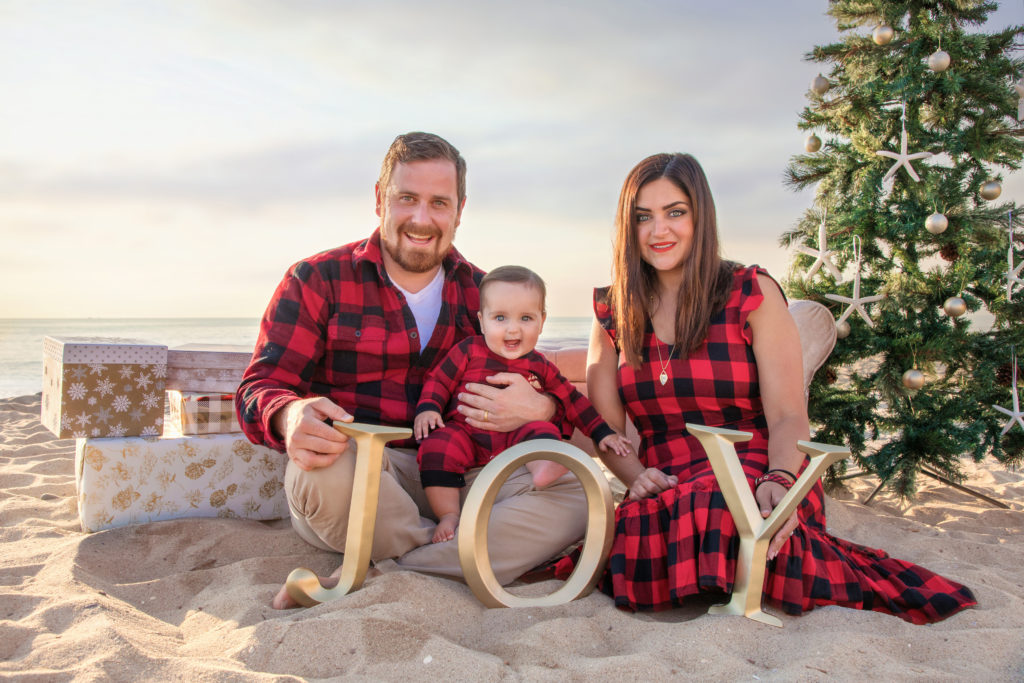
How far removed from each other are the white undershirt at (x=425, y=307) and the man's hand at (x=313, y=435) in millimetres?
848

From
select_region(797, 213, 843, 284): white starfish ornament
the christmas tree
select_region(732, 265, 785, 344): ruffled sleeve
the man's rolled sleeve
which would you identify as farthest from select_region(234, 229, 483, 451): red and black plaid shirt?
the christmas tree

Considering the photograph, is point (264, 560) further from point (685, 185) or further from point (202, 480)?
point (685, 185)

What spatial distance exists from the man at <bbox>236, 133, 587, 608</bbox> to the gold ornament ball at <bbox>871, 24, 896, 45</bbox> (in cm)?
248

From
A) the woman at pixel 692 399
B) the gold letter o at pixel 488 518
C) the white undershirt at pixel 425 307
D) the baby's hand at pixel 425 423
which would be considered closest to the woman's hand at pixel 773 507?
the woman at pixel 692 399

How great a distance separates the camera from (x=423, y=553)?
2477mm

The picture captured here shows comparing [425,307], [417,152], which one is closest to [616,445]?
[425,307]

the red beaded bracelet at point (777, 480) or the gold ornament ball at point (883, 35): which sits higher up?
the gold ornament ball at point (883, 35)

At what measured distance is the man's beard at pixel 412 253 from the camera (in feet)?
9.77

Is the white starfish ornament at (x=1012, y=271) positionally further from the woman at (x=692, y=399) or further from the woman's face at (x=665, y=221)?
the woman's face at (x=665, y=221)

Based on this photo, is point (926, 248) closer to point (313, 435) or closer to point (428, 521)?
point (428, 521)

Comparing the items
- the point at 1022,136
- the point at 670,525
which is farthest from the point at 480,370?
the point at 1022,136

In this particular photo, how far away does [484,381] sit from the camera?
286 cm

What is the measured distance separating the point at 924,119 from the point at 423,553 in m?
3.66

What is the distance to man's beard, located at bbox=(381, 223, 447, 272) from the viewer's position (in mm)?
2977
